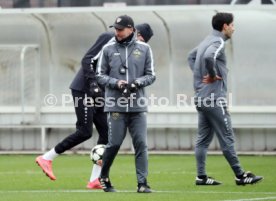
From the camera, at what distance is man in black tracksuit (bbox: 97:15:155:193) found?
13578mm

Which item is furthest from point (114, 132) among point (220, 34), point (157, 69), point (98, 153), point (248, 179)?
point (157, 69)

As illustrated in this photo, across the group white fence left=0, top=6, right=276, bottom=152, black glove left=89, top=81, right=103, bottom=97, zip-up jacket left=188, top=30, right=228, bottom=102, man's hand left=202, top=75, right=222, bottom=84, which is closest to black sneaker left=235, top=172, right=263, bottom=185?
zip-up jacket left=188, top=30, right=228, bottom=102

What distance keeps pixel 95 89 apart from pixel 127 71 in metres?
1.02

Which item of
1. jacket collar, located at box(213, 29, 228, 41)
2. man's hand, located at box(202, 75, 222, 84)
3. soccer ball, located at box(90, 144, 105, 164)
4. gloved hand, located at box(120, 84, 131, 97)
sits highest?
jacket collar, located at box(213, 29, 228, 41)

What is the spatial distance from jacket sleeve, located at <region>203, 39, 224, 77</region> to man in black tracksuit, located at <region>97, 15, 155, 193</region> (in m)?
1.13

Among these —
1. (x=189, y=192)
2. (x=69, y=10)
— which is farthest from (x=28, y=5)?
(x=189, y=192)

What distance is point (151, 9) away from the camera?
22.8 meters

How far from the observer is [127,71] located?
44.8 ft

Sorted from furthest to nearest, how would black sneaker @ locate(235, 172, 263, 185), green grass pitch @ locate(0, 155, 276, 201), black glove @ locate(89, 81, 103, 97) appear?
1. black glove @ locate(89, 81, 103, 97)
2. black sneaker @ locate(235, 172, 263, 185)
3. green grass pitch @ locate(0, 155, 276, 201)

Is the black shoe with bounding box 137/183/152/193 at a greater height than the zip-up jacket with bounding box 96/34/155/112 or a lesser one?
lesser

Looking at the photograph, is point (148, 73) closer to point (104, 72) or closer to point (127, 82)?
point (127, 82)

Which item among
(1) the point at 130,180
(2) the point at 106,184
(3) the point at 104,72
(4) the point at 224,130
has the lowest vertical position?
(1) the point at 130,180

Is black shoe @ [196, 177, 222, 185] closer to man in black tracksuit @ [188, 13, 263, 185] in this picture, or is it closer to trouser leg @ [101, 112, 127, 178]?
man in black tracksuit @ [188, 13, 263, 185]

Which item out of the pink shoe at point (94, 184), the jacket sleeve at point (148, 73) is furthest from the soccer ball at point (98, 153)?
the jacket sleeve at point (148, 73)
